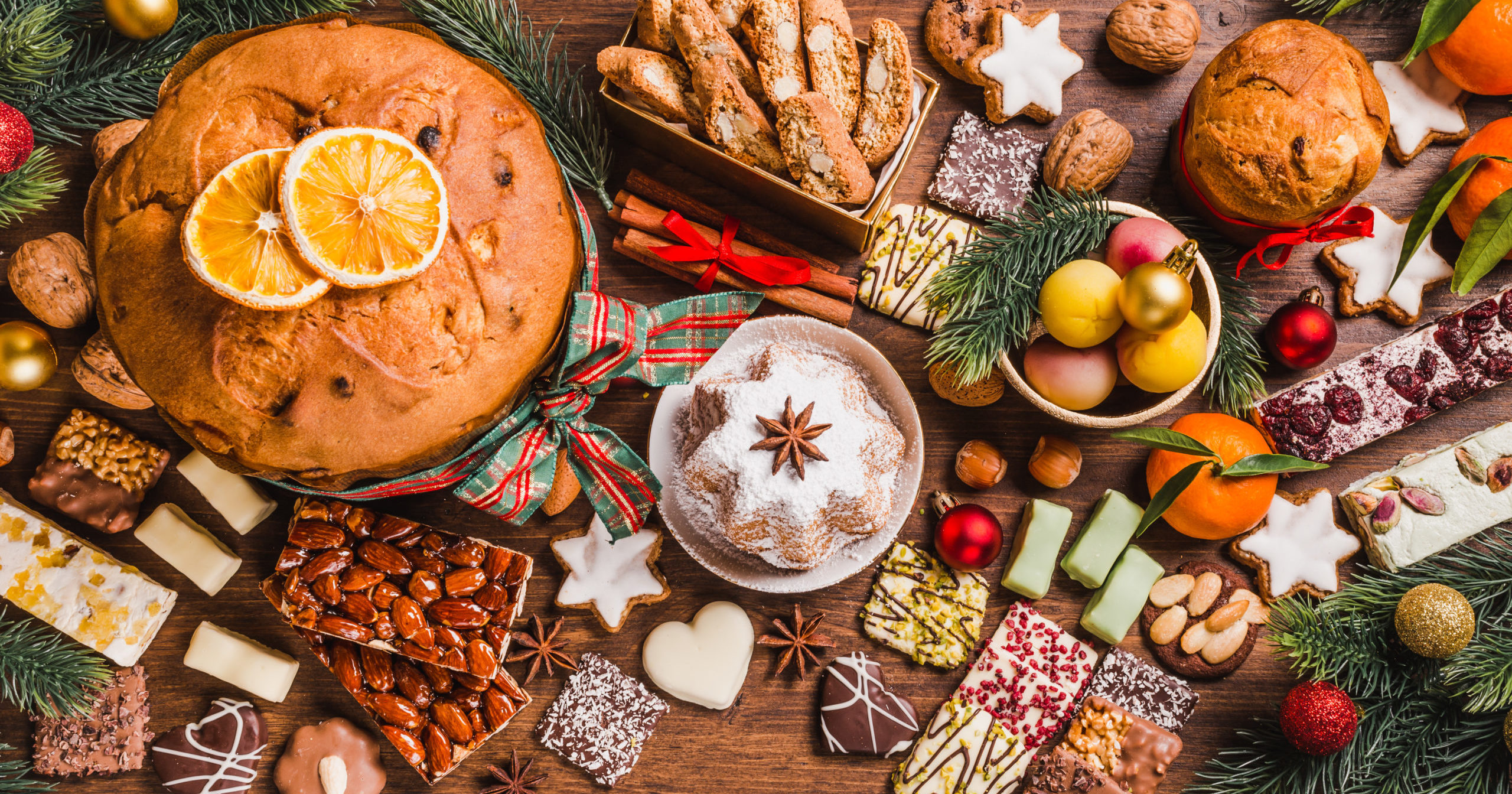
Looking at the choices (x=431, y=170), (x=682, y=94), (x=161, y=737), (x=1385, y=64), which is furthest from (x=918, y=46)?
(x=161, y=737)

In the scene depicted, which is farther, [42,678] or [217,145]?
[42,678]

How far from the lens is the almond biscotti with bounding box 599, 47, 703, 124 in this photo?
6.08ft

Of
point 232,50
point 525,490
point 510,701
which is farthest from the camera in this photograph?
→ point 510,701

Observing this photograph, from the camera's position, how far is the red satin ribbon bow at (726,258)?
78.8 inches

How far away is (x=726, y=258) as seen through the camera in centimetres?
202

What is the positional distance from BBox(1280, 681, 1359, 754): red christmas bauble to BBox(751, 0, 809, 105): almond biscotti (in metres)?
1.85

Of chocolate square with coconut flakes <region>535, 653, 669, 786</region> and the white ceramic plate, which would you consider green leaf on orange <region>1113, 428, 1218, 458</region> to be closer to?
the white ceramic plate

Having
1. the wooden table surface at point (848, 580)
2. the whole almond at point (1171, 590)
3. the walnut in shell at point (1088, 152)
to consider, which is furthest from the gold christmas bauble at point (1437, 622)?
the walnut in shell at point (1088, 152)

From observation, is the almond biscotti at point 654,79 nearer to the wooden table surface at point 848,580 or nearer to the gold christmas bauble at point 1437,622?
the wooden table surface at point 848,580

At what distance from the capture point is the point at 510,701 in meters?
2.04

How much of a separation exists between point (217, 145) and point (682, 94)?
952mm

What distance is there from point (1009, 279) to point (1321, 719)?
1239 millimetres

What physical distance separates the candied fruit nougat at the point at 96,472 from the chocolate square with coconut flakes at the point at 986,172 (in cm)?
212

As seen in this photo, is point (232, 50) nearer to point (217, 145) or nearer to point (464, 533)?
point (217, 145)
